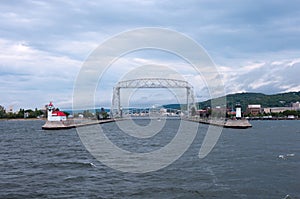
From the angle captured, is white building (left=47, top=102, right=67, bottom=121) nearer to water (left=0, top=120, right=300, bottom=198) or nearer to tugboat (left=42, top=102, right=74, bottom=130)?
tugboat (left=42, top=102, right=74, bottom=130)

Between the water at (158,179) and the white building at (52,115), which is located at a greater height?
the white building at (52,115)

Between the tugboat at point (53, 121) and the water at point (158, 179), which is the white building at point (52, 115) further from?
the water at point (158, 179)

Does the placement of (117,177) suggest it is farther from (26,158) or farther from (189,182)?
(26,158)

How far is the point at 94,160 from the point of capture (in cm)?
2441

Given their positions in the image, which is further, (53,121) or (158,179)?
(53,121)

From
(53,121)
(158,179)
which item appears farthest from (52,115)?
(158,179)

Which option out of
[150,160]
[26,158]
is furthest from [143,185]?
[26,158]

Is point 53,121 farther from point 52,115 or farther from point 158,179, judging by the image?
point 158,179

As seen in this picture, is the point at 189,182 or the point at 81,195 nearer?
the point at 81,195

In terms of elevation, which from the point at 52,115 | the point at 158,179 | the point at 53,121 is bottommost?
the point at 158,179

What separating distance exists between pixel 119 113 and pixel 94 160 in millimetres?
124507

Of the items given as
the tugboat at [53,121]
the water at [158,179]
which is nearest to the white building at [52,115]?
the tugboat at [53,121]

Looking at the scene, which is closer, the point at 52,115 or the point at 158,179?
the point at 158,179

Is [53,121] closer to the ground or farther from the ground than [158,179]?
farther from the ground
